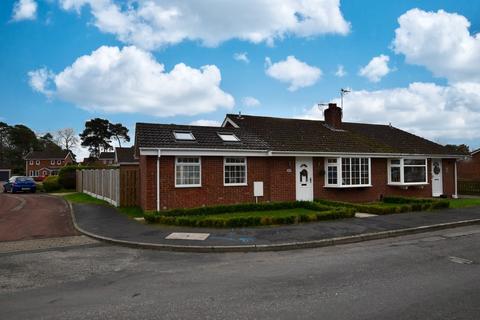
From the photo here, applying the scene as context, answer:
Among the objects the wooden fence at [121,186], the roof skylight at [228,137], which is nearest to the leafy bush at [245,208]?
the roof skylight at [228,137]

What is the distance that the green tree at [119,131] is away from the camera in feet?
257

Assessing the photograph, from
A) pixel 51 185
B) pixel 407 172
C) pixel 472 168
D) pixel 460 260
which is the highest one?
pixel 472 168

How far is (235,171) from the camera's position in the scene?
55.1 ft

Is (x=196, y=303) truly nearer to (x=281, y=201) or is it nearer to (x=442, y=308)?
(x=442, y=308)

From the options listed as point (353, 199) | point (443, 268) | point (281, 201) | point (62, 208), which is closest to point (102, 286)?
point (443, 268)

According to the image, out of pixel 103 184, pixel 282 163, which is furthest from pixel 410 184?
pixel 103 184

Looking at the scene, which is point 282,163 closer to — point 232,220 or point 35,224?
point 232,220

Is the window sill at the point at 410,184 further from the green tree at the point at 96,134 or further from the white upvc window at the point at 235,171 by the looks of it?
the green tree at the point at 96,134

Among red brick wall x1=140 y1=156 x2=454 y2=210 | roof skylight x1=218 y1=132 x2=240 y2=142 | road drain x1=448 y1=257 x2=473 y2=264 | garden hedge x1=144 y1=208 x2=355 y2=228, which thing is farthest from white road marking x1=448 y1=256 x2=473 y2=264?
roof skylight x1=218 y1=132 x2=240 y2=142

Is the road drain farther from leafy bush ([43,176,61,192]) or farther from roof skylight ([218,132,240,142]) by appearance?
leafy bush ([43,176,61,192])

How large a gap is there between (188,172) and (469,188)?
70.3 ft

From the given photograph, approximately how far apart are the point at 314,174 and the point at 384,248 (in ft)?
32.1

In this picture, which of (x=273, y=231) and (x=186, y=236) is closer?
(x=186, y=236)

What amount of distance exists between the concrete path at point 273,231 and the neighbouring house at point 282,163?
111 inches
